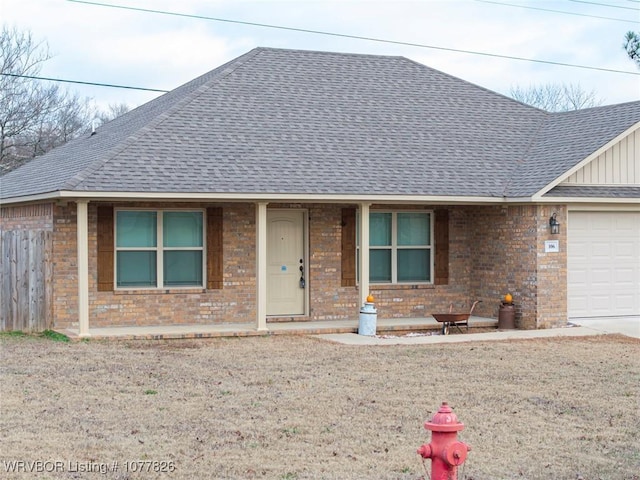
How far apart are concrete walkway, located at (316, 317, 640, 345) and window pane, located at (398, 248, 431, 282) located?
222 centimetres

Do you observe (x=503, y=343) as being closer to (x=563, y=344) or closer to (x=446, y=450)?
(x=563, y=344)

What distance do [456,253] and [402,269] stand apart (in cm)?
122

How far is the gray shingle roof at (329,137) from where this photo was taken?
1761 centimetres

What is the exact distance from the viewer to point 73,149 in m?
23.6

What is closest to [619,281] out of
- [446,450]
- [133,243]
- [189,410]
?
[133,243]

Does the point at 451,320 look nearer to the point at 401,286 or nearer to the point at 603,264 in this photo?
the point at 401,286

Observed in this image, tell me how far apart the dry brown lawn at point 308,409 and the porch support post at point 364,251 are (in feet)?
7.46

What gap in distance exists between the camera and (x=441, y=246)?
20125mm

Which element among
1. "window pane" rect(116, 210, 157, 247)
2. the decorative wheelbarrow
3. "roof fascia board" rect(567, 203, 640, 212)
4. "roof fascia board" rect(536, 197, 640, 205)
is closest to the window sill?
the decorative wheelbarrow

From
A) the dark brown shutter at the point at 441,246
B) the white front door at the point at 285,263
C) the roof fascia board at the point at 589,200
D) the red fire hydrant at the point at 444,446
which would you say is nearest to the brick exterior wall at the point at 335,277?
the dark brown shutter at the point at 441,246

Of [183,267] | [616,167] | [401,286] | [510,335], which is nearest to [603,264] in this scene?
[616,167]

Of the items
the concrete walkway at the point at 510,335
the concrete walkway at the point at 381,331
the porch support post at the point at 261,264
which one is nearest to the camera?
the concrete walkway at the point at 381,331

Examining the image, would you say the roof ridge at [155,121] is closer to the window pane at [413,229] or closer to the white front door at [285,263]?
the white front door at [285,263]

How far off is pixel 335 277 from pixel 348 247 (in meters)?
0.65
